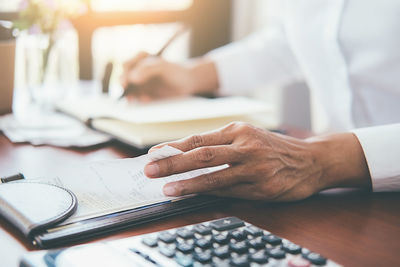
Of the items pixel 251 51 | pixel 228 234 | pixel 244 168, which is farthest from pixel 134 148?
pixel 251 51

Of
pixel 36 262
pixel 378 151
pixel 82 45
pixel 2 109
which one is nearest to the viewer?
pixel 36 262

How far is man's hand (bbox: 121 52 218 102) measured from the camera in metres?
1.31

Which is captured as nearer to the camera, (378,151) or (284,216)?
(284,216)

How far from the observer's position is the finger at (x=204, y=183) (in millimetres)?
707

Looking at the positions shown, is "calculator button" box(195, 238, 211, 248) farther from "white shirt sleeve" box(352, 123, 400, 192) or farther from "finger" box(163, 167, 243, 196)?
"white shirt sleeve" box(352, 123, 400, 192)

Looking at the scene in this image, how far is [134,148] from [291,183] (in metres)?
0.36

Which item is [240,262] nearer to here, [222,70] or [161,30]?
[222,70]

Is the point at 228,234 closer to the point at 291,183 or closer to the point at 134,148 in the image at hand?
the point at 291,183

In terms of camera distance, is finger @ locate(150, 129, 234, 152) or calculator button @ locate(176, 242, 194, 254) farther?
finger @ locate(150, 129, 234, 152)

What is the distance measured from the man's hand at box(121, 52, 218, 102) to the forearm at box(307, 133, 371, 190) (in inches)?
22.9

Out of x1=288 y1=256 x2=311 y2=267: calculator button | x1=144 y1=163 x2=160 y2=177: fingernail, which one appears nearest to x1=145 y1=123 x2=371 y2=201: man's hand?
x1=144 y1=163 x2=160 y2=177: fingernail

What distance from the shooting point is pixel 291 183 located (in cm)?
75

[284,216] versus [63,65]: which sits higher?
[63,65]

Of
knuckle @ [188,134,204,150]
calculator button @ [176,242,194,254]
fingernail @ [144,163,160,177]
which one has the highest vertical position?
knuckle @ [188,134,204,150]
